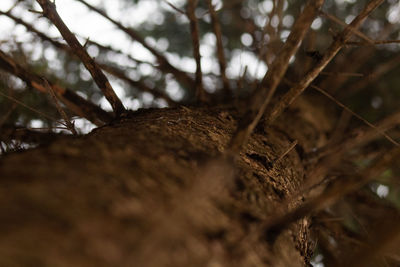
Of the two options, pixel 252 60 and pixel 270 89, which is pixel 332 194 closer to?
pixel 270 89

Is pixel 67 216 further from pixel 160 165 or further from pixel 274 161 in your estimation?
pixel 274 161

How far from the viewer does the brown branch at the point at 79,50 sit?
1429mm

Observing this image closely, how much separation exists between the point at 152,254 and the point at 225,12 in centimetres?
444

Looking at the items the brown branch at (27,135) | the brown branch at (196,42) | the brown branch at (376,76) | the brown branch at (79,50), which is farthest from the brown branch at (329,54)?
the brown branch at (27,135)

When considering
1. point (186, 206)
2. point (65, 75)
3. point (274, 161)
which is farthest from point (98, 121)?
point (65, 75)

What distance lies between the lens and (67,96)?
1.95 metres

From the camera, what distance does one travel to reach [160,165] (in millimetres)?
866

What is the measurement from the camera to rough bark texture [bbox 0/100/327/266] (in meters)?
0.57

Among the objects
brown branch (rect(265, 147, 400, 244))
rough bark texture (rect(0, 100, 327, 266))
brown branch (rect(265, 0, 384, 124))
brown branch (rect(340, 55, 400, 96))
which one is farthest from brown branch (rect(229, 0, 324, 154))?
brown branch (rect(340, 55, 400, 96))

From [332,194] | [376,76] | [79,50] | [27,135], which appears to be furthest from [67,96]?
[376,76]

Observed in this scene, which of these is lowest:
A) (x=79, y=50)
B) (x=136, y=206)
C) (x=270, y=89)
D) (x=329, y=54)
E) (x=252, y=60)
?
(x=136, y=206)

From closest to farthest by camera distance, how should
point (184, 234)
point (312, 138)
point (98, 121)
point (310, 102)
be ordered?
point (184, 234) < point (98, 121) < point (312, 138) < point (310, 102)

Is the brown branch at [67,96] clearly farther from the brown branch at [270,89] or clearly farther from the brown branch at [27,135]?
the brown branch at [270,89]

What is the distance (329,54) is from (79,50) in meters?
1.14
